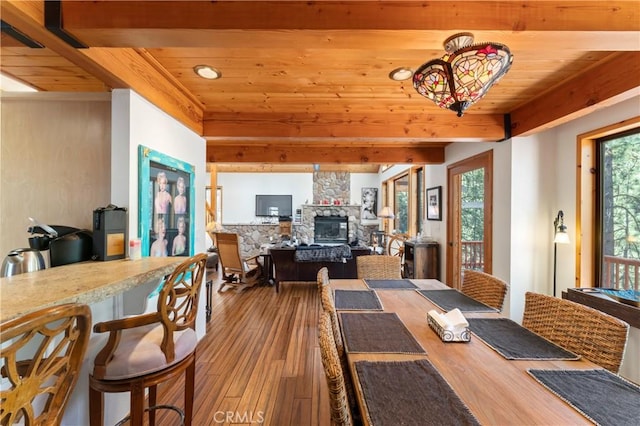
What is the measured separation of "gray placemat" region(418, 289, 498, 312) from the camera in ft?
5.70

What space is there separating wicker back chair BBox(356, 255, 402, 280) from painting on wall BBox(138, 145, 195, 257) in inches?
67.4

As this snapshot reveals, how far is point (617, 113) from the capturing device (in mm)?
2182

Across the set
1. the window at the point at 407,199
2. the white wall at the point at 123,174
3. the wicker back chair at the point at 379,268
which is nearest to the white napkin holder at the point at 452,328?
the wicker back chair at the point at 379,268

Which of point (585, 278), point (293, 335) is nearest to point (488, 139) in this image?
point (585, 278)

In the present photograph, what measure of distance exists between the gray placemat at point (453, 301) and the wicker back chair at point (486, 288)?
0.47 feet

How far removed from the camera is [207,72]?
6.75ft

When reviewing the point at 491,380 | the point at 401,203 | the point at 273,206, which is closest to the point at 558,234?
the point at 491,380

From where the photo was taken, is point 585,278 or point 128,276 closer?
point 128,276

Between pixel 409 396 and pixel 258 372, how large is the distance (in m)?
1.74

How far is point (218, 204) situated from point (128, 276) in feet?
25.7

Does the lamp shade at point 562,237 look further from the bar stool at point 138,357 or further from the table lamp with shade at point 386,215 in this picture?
the table lamp with shade at point 386,215

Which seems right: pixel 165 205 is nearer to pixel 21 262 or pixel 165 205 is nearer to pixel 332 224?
pixel 21 262

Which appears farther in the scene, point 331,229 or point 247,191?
point 247,191

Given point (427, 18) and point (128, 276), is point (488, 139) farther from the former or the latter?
point (128, 276)
